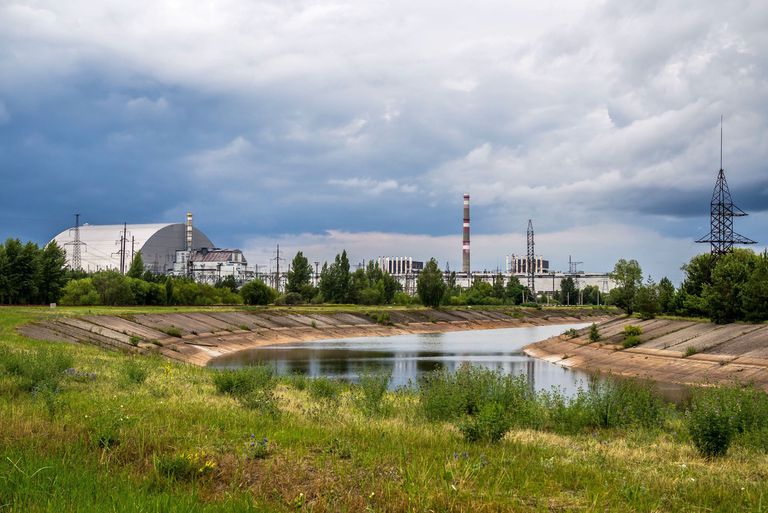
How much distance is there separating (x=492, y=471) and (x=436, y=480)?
48.3 inches

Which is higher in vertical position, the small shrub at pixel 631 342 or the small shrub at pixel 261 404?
the small shrub at pixel 261 404

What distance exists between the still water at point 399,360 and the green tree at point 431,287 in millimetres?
52334

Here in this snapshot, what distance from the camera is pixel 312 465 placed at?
10406 mm

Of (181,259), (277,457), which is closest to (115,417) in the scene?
(277,457)

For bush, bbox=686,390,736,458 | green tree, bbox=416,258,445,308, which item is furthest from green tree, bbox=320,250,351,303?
bush, bbox=686,390,736,458

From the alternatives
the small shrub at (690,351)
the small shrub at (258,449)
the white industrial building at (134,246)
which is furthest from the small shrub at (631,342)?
the white industrial building at (134,246)

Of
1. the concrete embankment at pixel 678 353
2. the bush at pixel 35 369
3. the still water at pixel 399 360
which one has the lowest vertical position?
the still water at pixel 399 360

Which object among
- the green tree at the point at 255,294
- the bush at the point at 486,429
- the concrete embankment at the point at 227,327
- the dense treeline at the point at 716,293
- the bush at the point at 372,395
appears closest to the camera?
the bush at the point at 486,429

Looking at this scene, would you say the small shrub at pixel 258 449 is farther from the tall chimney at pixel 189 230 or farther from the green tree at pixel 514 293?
the tall chimney at pixel 189 230

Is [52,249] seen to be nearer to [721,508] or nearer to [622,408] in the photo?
[622,408]

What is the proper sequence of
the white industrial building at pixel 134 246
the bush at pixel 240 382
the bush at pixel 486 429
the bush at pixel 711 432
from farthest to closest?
the white industrial building at pixel 134 246, the bush at pixel 240 382, the bush at pixel 711 432, the bush at pixel 486 429

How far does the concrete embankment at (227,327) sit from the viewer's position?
5091 centimetres

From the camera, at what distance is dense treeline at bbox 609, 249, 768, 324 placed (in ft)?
176

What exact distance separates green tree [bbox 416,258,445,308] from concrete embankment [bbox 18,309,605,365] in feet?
15.7
